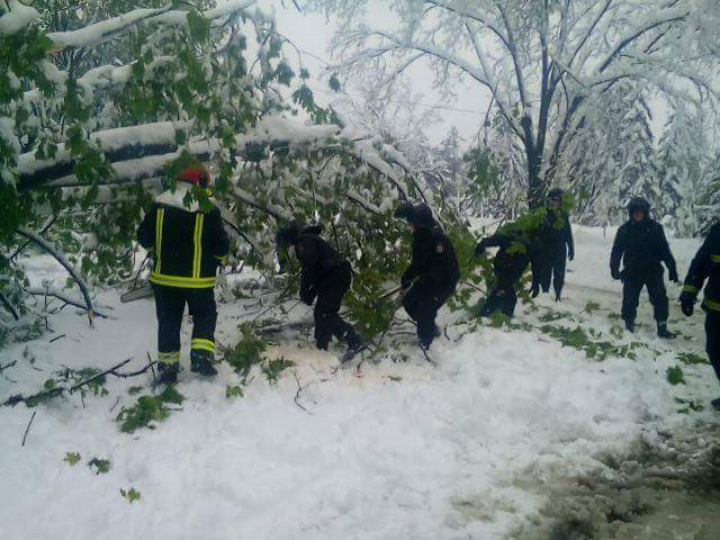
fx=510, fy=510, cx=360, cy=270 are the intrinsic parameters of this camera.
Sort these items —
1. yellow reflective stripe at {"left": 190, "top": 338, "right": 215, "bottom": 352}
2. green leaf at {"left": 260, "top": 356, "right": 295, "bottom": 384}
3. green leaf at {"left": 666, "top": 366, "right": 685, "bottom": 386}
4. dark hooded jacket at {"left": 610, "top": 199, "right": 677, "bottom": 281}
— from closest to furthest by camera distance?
1. yellow reflective stripe at {"left": 190, "top": 338, "right": 215, "bottom": 352}
2. green leaf at {"left": 260, "top": 356, "right": 295, "bottom": 384}
3. green leaf at {"left": 666, "top": 366, "right": 685, "bottom": 386}
4. dark hooded jacket at {"left": 610, "top": 199, "right": 677, "bottom": 281}

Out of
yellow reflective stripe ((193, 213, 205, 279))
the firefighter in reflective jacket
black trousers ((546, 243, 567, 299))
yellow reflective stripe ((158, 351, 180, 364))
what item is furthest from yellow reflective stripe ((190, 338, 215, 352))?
black trousers ((546, 243, 567, 299))

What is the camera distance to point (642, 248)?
5.99 metres

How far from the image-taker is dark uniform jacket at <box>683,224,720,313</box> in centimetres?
414

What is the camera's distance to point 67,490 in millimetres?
2760

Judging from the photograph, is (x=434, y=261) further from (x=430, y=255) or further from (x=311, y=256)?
(x=311, y=256)

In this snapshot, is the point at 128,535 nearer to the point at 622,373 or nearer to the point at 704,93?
the point at 622,373

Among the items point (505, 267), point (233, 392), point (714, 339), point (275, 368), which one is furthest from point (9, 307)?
point (714, 339)

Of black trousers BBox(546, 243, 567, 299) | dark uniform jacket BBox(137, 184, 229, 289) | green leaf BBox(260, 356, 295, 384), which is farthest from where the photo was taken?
black trousers BBox(546, 243, 567, 299)

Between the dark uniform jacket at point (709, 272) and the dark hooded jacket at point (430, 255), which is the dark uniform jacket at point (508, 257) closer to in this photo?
the dark hooded jacket at point (430, 255)

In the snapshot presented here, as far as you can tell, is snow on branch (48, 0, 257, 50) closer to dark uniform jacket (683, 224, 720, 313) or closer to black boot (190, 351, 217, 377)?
black boot (190, 351, 217, 377)

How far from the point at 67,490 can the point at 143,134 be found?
2.37 meters

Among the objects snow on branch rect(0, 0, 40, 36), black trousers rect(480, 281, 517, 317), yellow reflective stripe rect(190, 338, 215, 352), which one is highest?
snow on branch rect(0, 0, 40, 36)

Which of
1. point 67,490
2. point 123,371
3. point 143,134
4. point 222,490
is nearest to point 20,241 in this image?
point 123,371

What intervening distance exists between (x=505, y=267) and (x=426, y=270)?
156 centimetres
